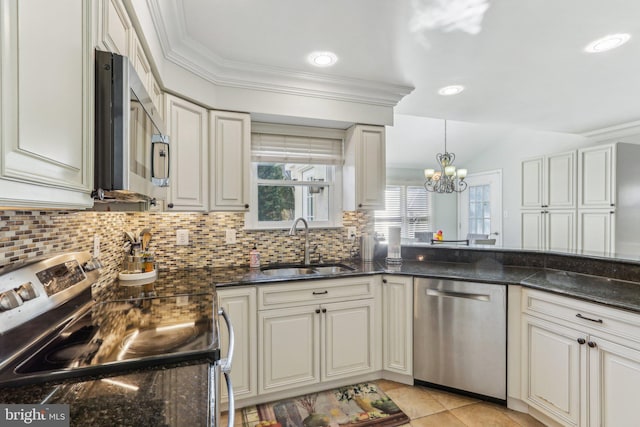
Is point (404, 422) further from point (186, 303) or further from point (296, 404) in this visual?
point (186, 303)

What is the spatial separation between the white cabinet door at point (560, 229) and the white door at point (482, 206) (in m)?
1.62

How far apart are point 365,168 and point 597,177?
3.25 metres

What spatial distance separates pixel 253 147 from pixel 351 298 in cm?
152

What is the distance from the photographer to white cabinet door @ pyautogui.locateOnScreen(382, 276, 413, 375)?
2.33 m

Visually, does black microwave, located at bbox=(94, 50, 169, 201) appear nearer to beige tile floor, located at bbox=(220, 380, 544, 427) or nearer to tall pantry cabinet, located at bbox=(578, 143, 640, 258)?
beige tile floor, located at bbox=(220, 380, 544, 427)

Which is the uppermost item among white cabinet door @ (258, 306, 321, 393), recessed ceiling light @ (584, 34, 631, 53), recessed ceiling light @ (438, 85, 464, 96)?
recessed ceiling light @ (584, 34, 631, 53)

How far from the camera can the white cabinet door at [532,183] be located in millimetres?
4609

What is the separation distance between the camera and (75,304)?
1307 millimetres

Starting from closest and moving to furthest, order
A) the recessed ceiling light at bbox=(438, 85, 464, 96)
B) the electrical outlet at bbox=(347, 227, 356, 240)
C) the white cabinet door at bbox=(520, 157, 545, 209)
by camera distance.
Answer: the recessed ceiling light at bbox=(438, 85, 464, 96)
the electrical outlet at bbox=(347, 227, 356, 240)
the white cabinet door at bbox=(520, 157, 545, 209)

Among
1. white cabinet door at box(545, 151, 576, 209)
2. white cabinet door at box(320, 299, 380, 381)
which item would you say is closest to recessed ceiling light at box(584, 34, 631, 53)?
white cabinet door at box(320, 299, 380, 381)

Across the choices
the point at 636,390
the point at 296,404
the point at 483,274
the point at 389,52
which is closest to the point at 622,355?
the point at 636,390

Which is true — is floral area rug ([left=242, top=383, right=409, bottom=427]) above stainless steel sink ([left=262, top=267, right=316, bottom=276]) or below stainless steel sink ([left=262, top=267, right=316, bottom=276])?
below

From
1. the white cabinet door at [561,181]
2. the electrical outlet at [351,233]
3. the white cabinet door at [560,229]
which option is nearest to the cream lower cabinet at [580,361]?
the electrical outlet at [351,233]

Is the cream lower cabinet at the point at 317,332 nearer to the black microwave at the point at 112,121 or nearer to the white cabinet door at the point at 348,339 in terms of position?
the white cabinet door at the point at 348,339
